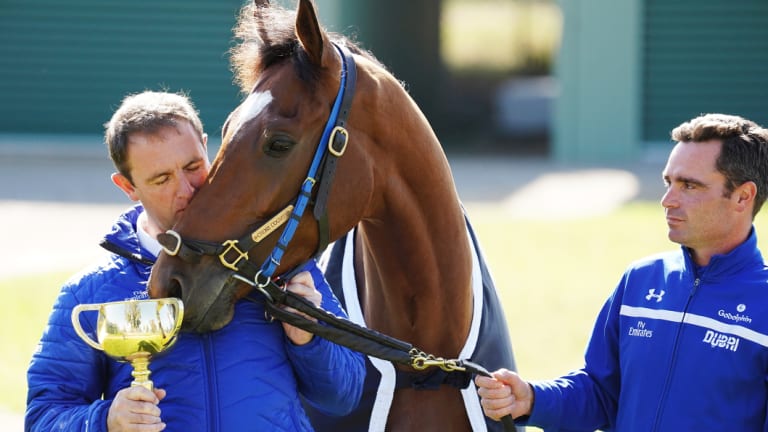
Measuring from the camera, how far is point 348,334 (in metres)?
2.38

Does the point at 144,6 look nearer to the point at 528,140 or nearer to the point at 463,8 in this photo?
the point at 528,140

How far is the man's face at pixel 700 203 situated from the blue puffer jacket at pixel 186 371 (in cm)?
89

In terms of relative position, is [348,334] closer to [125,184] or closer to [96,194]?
[125,184]

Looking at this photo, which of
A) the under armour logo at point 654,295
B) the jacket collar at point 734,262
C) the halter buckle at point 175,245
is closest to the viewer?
the halter buckle at point 175,245

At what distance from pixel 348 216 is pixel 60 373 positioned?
Result: 2.39 ft

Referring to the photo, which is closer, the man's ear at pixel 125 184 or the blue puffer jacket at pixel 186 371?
the blue puffer jacket at pixel 186 371

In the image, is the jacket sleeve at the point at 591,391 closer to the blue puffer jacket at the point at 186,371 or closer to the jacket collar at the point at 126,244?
the blue puffer jacket at the point at 186,371

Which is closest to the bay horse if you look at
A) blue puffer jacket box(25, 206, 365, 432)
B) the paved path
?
blue puffer jacket box(25, 206, 365, 432)

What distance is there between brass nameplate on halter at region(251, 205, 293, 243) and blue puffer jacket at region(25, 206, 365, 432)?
0.59ft

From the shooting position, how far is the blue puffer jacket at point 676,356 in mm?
2455

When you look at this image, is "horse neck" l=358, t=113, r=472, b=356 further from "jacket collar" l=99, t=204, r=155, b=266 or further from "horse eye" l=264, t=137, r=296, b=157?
"jacket collar" l=99, t=204, r=155, b=266

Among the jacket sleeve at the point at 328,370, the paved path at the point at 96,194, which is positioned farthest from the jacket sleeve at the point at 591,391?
the paved path at the point at 96,194

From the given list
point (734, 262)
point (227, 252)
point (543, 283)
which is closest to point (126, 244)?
point (227, 252)

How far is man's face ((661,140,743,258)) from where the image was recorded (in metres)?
2.53
